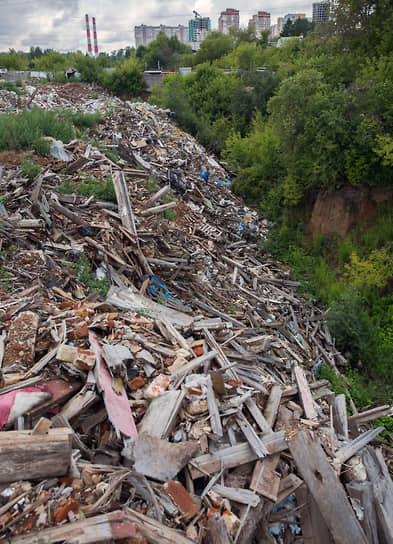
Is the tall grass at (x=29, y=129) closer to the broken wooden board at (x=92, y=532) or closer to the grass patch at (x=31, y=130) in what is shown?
the grass patch at (x=31, y=130)

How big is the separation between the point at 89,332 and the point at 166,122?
1432 centimetres

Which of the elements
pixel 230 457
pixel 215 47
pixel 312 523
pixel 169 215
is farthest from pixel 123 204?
pixel 215 47

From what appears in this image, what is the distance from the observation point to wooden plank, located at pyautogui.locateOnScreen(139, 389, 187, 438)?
3182 mm

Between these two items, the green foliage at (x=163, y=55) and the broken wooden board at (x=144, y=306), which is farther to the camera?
the green foliage at (x=163, y=55)

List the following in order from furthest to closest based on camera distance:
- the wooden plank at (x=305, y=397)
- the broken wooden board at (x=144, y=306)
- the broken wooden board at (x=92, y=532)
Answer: the broken wooden board at (x=144, y=306) → the wooden plank at (x=305, y=397) → the broken wooden board at (x=92, y=532)

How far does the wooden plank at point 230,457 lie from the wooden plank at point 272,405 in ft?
1.05

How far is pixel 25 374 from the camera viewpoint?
3.42m

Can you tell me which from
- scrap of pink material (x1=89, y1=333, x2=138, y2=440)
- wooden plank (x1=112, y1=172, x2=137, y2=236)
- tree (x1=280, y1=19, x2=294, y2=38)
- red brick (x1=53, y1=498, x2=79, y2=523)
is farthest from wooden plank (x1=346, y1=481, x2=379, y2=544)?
tree (x1=280, y1=19, x2=294, y2=38)

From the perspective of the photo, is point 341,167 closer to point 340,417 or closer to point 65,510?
point 340,417

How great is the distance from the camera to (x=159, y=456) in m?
3.01

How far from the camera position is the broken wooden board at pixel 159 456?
2.94m

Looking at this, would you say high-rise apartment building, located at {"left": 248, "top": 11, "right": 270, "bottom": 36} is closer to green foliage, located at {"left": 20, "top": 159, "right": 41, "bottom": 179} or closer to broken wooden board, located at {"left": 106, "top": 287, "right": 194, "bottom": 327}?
green foliage, located at {"left": 20, "top": 159, "right": 41, "bottom": 179}

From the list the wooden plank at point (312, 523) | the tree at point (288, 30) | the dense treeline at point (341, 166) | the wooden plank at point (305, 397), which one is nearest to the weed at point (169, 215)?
the dense treeline at point (341, 166)

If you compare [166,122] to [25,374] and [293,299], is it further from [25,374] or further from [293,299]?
[25,374]
